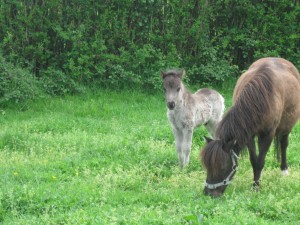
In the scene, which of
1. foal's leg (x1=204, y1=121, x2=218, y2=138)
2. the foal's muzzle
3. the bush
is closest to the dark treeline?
the bush

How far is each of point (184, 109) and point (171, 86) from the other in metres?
0.68

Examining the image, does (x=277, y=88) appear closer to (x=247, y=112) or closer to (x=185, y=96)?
(x=247, y=112)

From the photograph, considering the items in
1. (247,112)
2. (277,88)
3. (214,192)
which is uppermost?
(277,88)

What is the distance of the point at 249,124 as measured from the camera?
272 inches

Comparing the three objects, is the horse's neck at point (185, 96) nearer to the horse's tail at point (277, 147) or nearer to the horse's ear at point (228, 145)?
the horse's tail at point (277, 147)

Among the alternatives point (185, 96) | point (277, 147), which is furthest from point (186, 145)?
point (277, 147)

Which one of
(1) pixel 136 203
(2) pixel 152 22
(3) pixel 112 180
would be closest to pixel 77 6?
(2) pixel 152 22

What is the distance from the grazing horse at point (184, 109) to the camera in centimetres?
820

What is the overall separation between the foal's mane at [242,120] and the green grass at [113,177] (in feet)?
1.79

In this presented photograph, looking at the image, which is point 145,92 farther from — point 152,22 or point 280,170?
point 280,170

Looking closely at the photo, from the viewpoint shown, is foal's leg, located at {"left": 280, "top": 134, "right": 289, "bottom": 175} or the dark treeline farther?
the dark treeline

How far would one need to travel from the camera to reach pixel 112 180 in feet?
25.3

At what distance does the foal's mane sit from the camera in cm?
674

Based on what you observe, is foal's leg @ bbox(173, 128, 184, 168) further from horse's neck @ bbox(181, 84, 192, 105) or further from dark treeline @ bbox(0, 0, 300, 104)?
dark treeline @ bbox(0, 0, 300, 104)
